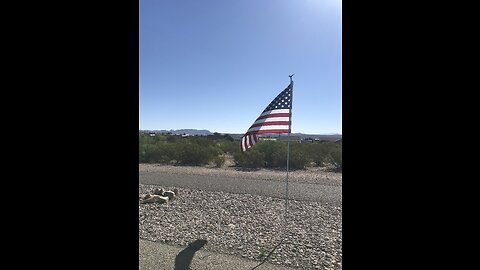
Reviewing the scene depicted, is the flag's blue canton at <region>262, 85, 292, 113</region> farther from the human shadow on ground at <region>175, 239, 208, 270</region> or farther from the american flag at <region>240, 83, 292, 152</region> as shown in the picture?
the human shadow on ground at <region>175, 239, 208, 270</region>

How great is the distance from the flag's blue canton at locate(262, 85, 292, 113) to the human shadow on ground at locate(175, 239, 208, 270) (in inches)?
107

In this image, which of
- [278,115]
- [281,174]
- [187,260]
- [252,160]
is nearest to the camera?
[187,260]

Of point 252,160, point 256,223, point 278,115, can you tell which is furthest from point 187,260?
point 252,160

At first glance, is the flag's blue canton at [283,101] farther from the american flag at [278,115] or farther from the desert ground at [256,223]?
the desert ground at [256,223]

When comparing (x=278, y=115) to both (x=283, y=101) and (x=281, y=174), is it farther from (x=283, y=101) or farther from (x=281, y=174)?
(x=281, y=174)

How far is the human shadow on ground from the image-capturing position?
382 cm

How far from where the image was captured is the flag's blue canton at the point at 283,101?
5957mm

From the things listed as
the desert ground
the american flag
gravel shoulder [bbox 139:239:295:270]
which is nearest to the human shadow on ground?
gravel shoulder [bbox 139:239:295:270]

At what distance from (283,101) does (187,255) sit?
10.6ft

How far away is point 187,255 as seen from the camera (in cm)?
421
